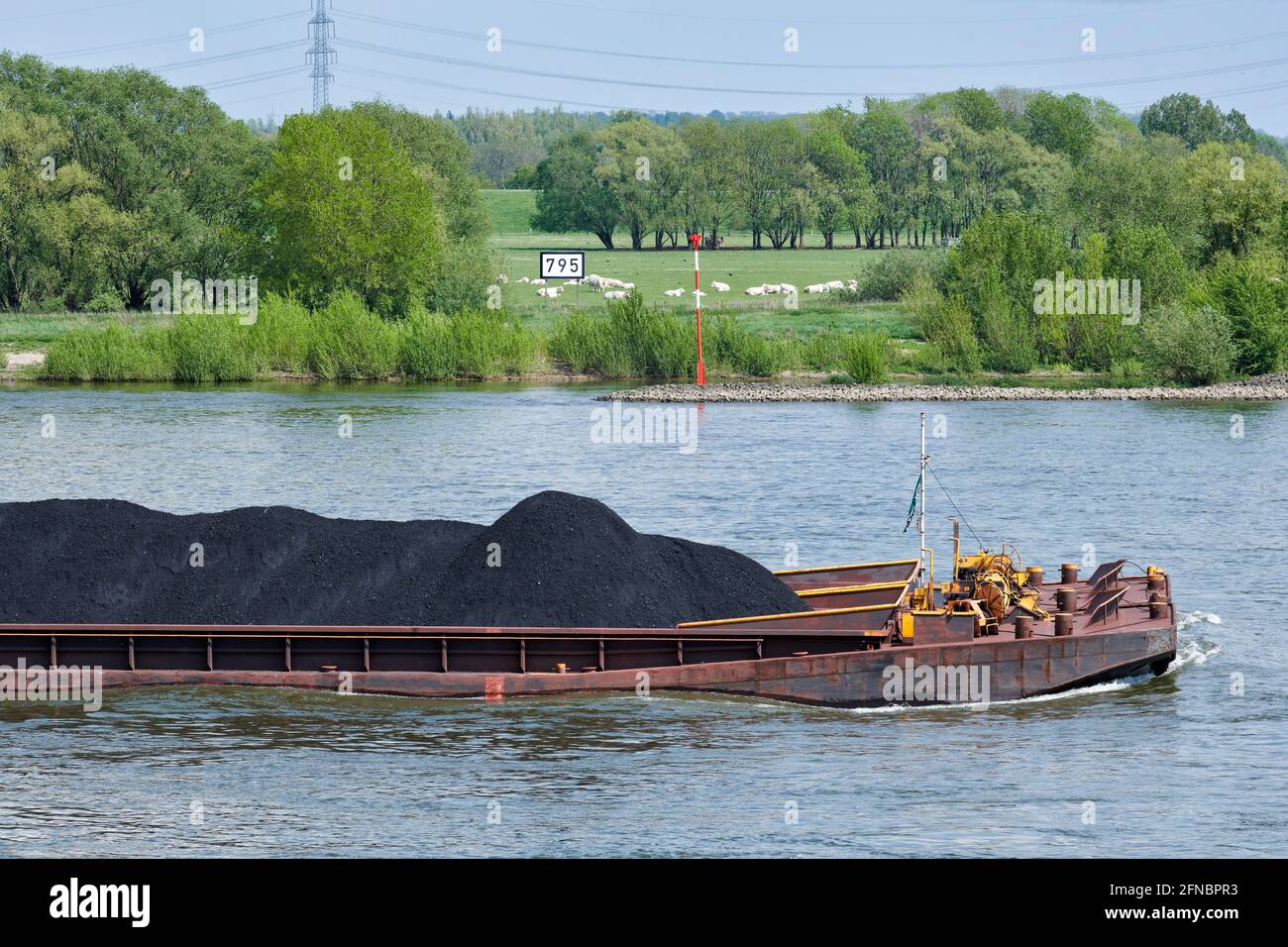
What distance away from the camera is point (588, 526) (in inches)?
938

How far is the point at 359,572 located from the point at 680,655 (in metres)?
4.82

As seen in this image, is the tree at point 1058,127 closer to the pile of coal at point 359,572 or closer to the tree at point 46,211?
the tree at point 46,211

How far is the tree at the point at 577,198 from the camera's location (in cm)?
16175

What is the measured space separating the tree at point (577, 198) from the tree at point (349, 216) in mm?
69454

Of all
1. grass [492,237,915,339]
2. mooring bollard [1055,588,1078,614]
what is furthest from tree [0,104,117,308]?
mooring bollard [1055,588,1078,614]

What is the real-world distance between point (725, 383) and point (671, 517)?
3606 cm

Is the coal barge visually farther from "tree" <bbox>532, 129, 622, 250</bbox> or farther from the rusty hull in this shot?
"tree" <bbox>532, 129, 622, 250</bbox>

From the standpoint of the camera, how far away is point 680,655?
22.6 meters

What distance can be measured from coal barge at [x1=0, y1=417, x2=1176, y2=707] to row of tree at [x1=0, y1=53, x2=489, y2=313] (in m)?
68.0

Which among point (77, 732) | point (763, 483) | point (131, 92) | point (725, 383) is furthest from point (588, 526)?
point (131, 92)

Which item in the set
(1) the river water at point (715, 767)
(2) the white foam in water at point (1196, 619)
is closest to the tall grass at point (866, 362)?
(1) the river water at point (715, 767)

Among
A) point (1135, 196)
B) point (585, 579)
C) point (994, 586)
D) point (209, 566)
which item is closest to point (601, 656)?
point (585, 579)

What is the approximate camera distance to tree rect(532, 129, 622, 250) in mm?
161750

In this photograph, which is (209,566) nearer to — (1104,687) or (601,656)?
(601,656)
